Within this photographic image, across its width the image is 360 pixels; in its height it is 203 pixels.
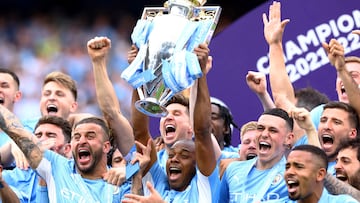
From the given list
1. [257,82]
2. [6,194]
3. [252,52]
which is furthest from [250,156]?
[252,52]

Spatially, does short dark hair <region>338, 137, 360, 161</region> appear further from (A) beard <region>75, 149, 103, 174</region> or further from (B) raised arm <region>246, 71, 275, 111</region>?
(A) beard <region>75, 149, 103, 174</region>

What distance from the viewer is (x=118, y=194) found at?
355 inches

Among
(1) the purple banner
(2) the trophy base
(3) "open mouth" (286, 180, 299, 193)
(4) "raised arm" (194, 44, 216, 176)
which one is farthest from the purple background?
(2) the trophy base

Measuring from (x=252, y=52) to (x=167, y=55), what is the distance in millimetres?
3123

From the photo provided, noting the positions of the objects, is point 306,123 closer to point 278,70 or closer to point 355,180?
point 355,180

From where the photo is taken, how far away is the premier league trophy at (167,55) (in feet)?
26.1

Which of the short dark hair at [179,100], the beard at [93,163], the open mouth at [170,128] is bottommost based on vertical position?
the beard at [93,163]

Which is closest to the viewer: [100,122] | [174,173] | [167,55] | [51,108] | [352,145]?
[167,55]

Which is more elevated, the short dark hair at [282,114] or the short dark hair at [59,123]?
the short dark hair at [59,123]

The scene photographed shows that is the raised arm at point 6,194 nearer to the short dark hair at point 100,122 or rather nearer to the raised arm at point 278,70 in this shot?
the short dark hair at point 100,122

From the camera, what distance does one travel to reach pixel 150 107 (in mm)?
8016

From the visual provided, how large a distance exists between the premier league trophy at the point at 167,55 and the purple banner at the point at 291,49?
2650 millimetres

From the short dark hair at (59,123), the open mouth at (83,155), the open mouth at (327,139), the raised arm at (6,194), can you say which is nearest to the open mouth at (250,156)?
the open mouth at (327,139)

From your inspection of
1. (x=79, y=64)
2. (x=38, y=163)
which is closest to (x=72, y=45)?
(x=79, y=64)
